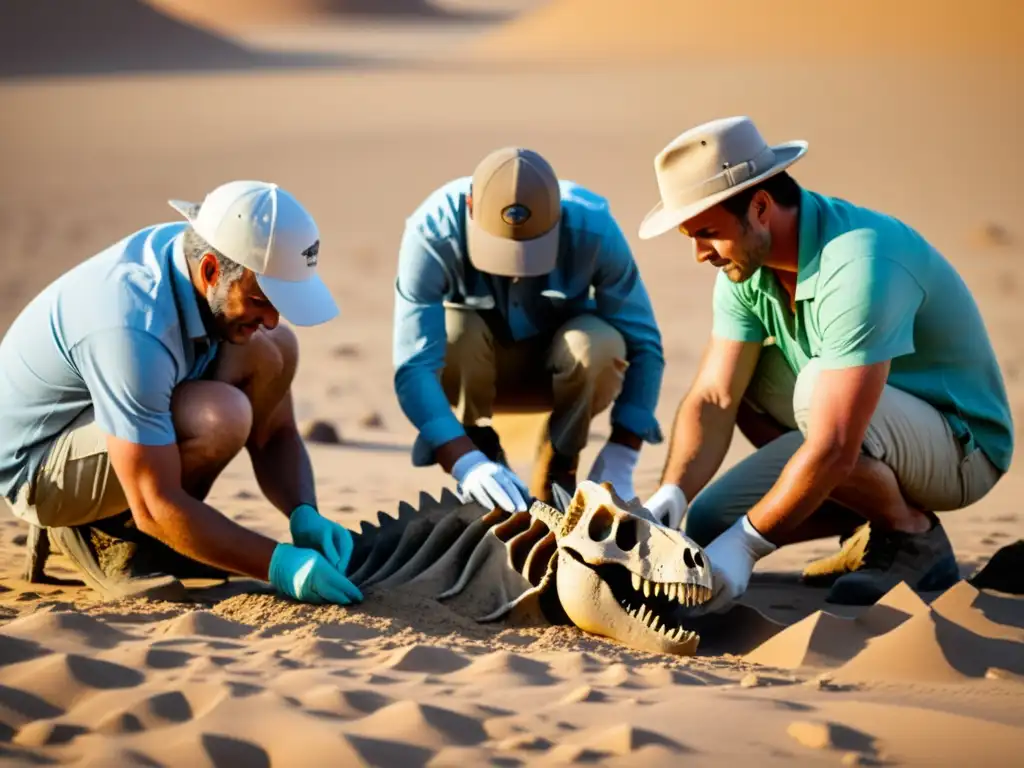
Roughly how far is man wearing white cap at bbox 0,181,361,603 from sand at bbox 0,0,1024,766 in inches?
7.8

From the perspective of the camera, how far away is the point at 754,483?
15.0ft

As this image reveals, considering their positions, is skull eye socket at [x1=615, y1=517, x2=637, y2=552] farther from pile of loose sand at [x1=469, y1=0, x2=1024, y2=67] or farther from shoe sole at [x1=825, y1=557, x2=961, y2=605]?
pile of loose sand at [x1=469, y1=0, x2=1024, y2=67]

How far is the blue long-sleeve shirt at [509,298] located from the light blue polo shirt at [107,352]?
807mm

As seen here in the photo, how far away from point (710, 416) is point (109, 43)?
19123 mm

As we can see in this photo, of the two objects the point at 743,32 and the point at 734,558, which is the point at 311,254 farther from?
the point at 743,32

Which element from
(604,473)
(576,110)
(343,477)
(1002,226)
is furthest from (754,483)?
(576,110)

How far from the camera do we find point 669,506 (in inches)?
172

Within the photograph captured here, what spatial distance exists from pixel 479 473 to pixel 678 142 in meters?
1.22

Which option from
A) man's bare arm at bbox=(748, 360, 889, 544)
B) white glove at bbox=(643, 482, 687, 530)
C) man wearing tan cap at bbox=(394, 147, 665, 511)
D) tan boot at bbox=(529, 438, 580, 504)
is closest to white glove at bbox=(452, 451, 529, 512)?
man wearing tan cap at bbox=(394, 147, 665, 511)

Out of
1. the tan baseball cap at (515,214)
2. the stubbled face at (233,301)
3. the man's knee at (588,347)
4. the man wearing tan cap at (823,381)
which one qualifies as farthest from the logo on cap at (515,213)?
the stubbled face at (233,301)

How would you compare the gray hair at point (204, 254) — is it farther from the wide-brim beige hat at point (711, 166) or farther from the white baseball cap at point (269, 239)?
the wide-brim beige hat at point (711, 166)

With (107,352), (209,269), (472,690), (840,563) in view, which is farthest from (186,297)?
(840,563)

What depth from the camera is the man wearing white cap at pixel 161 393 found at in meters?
3.90

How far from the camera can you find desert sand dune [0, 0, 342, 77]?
20516 millimetres
